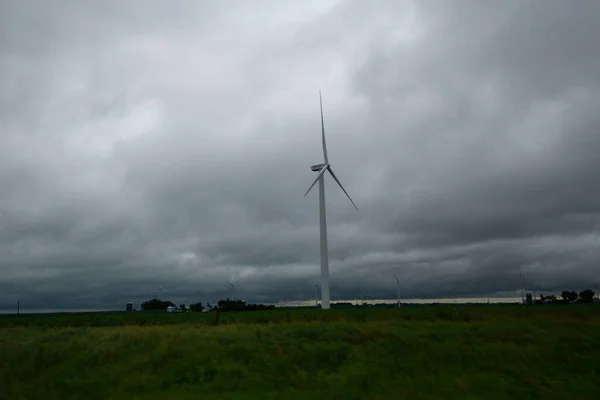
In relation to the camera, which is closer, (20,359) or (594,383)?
(594,383)

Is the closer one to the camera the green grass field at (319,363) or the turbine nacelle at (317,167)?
the green grass field at (319,363)

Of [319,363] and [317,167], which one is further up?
[317,167]

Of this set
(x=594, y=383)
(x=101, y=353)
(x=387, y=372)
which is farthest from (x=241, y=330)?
(x=594, y=383)

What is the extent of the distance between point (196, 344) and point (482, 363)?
17.5 m

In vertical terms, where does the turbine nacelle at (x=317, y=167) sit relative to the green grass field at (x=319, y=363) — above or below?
above

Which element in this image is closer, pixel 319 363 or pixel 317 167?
pixel 319 363

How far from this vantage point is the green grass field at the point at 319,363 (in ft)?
74.0

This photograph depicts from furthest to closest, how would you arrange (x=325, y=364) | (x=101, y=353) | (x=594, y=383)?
(x=101, y=353), (x=325, y=364), (x=594, y=383)

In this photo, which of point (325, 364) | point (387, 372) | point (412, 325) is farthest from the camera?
point (412, 325)

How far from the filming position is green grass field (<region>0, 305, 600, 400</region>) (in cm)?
2256

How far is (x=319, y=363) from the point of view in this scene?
27.7m

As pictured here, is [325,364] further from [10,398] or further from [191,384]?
[10,398]

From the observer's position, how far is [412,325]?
36.6 metres

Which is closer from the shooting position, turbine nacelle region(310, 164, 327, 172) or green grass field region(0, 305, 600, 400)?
green grass field region(0, 305, 600, 400)
